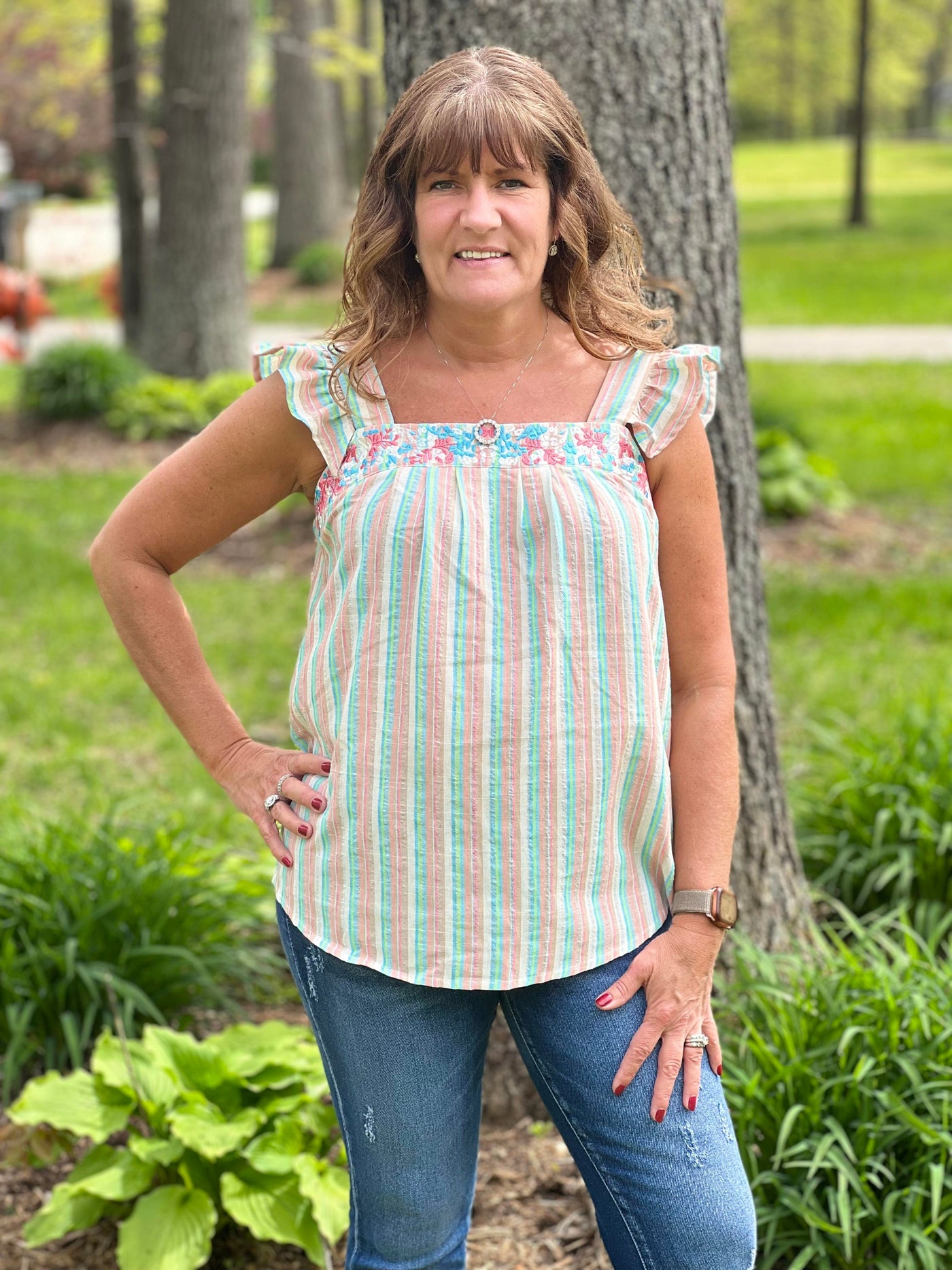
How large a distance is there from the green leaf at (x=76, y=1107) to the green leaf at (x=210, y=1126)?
0.37ft

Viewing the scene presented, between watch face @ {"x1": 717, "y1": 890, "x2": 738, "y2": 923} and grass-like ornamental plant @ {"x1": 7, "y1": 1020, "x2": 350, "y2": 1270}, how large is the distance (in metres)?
1.01

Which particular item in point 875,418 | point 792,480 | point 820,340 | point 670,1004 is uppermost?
point 670,1004

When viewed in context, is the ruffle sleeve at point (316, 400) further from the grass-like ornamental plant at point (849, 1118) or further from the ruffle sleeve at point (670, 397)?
the grass-like ornamental plant at point (849, 1118)

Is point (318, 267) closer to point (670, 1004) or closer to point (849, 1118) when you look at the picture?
point (849, 1118)

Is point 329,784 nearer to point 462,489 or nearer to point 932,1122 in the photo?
point 462,489

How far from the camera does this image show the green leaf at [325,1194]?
2.41 metres

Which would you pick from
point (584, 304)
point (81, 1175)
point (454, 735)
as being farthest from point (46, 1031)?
point (584, 304)

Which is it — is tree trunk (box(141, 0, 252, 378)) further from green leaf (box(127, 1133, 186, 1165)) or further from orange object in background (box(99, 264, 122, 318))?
green leaf (box(127, 1133, 186, 1165))

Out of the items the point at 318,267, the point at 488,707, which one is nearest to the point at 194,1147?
the point at 488,707

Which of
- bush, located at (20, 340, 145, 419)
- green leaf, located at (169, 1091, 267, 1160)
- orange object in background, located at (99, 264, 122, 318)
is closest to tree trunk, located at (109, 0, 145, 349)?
bush, located at (20, 340, 145, 419)

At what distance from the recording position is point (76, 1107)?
2.61 meters

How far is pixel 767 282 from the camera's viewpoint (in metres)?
19.6

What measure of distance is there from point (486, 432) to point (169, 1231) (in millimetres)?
1584

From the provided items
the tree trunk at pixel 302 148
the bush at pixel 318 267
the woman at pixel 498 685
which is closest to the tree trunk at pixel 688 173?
the woman at pixel 498 685
